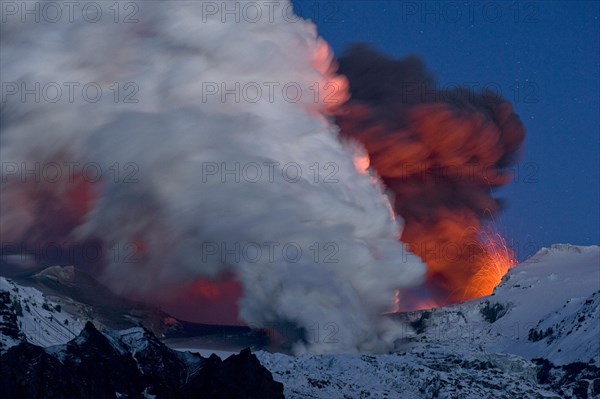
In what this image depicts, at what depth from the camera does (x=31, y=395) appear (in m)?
197

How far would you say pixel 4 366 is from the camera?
195000 mm

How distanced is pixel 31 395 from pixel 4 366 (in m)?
6.21
